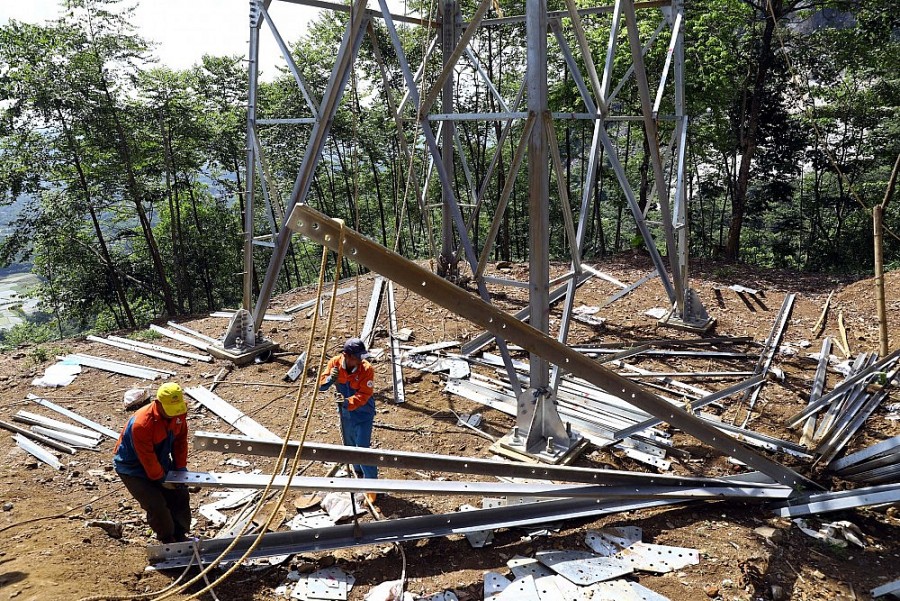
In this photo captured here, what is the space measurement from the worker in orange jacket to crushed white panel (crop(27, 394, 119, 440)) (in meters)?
3.28

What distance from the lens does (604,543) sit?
4527 millimetres

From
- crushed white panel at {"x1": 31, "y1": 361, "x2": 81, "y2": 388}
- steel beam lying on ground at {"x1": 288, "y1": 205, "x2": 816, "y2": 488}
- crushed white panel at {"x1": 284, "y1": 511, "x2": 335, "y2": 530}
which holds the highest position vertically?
steel beam lying on ground at {"x1": 288, "y1": 205, "x2": 816, "y2": 488}

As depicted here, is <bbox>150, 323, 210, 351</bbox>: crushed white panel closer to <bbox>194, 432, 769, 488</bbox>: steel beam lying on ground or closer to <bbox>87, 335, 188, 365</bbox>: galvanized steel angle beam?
<bbox>87, 335, 188, 365</bbox>: galvanized steel angle beam

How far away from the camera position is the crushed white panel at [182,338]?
9.59 meters

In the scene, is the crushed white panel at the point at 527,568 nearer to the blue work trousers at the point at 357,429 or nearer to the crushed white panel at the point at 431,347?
the blue work trousers at the point at 357,429

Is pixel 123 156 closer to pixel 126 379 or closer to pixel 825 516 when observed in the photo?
pixel 126 379

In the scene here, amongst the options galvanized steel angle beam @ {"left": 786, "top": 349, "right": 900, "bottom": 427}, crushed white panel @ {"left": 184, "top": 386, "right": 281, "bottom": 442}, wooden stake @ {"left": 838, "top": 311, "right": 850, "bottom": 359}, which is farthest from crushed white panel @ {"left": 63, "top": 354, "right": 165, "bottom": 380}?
wooden stake @ {"left": 838, "top": 311, "right": 850, "bottom": 359}

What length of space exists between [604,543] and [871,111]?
20865 mm

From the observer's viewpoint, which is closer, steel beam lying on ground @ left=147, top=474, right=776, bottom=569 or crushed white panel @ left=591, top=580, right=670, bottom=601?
crushed white panel @ left=591, top=580, right=670, bottom=601

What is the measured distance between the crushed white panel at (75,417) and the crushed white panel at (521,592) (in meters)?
5.16

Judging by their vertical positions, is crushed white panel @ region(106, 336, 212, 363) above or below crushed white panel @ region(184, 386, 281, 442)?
above

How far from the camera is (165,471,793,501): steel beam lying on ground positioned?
4176mm

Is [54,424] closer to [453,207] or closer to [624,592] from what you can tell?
[453,207]

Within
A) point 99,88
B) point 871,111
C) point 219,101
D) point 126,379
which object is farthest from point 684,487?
point 219,101
